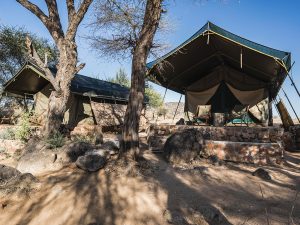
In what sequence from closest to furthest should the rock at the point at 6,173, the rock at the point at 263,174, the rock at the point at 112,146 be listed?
the rock at the point at 6,173 < the rock at the point at 263,174 < the rock at the point at 112,146

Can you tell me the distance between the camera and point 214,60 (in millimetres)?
11516

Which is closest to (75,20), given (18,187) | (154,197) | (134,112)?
(134,112)

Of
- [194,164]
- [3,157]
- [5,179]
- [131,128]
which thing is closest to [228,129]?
[194,164]

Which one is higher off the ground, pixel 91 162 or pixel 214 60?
pixel 214 60

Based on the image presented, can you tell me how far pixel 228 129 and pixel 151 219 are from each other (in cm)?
505

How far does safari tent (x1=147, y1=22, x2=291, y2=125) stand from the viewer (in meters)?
8.44

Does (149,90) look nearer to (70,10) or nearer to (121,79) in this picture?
(121,79)

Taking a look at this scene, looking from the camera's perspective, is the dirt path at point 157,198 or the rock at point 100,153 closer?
the dirt path at point 157,198

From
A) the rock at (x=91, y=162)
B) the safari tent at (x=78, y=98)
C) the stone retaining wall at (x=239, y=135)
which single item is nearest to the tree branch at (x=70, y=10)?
the safari tent at (x=78, y=98)

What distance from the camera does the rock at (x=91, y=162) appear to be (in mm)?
5070

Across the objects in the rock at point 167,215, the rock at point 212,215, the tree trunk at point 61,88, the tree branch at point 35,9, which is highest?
the tree branch at point 35,9

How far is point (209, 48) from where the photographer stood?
1025 centimetres

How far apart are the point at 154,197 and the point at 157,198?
0.06 metres

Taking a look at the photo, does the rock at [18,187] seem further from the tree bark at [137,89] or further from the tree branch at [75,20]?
the tree branch at [75,20]
